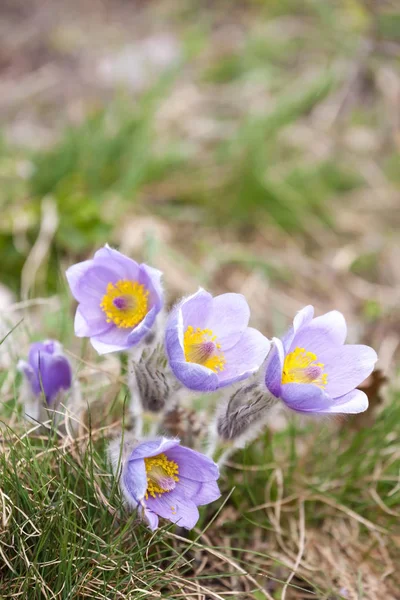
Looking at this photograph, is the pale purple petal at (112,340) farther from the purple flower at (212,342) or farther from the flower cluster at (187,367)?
the purple flower at (212,342)

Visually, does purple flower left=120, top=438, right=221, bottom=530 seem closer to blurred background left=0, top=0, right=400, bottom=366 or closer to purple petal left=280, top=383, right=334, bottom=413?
purple petal left=280, top=383, right=334, bottom=413

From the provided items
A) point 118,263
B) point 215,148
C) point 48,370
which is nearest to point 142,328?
point 118,263

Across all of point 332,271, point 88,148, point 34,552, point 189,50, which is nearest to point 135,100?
point 189,50

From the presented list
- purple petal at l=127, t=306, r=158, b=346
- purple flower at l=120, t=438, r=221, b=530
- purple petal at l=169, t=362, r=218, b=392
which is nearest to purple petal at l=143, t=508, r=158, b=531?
purple flower at l=120, t=438, r=221, b=530

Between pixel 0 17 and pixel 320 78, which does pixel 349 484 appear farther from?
pixel 0 17

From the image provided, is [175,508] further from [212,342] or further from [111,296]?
[111,296]

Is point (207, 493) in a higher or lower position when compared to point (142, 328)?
lower

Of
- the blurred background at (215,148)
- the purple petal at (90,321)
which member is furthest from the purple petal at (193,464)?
the blurred background at (215,148)
